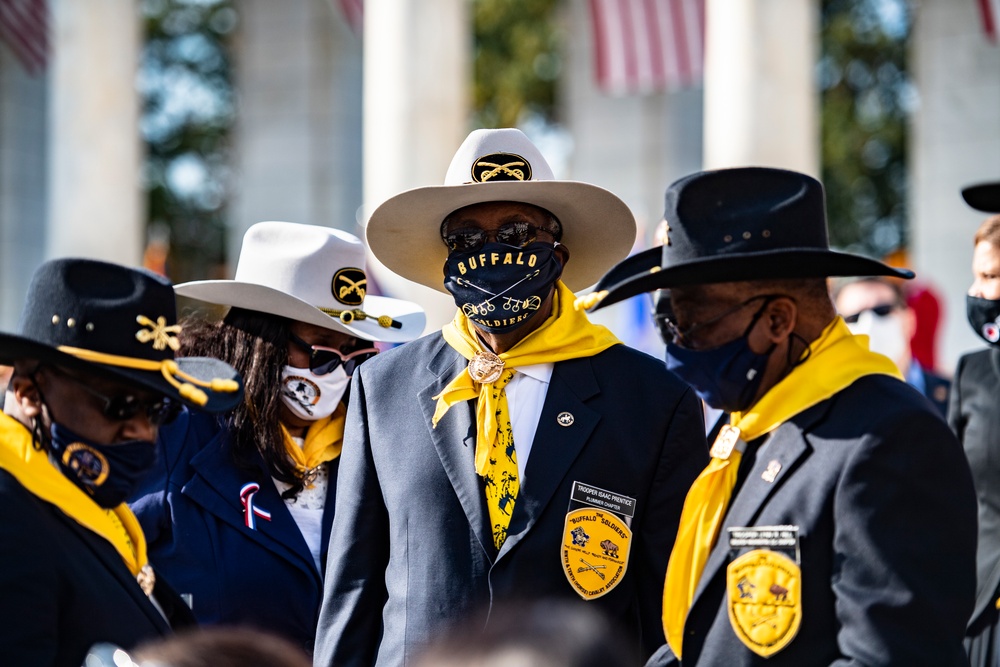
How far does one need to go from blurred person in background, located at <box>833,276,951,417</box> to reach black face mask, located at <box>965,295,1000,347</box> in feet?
7.74

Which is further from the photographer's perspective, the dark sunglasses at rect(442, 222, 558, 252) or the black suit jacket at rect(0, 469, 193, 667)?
the dark sunglasses at rect(442, 222, 558, 252)

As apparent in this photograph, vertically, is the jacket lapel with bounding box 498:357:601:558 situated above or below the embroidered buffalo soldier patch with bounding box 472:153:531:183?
below

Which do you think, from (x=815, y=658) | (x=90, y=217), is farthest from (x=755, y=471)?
(x=90, y=217)

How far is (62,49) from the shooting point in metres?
15.9

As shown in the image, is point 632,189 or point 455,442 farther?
point 632,189

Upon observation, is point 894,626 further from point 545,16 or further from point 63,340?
point 545,16

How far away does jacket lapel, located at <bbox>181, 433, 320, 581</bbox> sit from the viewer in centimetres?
455

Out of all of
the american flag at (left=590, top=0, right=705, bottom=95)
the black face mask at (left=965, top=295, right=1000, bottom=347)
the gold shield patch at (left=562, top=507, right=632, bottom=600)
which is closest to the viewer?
the gold shield patch at (left=562, top=507, right=632, bottom=600)

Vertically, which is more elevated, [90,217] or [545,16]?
[545,16]

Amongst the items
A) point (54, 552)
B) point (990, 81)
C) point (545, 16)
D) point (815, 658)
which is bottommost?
point (815, 658)

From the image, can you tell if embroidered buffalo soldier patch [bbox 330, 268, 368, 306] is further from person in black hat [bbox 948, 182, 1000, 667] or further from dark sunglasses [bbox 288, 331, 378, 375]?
person in black hat [bbox 948, 182, 1000, 667]

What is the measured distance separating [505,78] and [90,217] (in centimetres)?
1447

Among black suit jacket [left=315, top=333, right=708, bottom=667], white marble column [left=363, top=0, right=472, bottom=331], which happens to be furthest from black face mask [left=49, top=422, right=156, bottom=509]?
white marble column [left=363, top=0, right=472, bottom=331]

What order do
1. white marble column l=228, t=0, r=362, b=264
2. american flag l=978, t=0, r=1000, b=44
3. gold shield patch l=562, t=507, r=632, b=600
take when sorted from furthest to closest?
white marble column l=228, t=0, r=362, b=264, american flag l=978, t=0, r=1000, b=44, gold shield patch l=562, t=507, r=632, b=600
